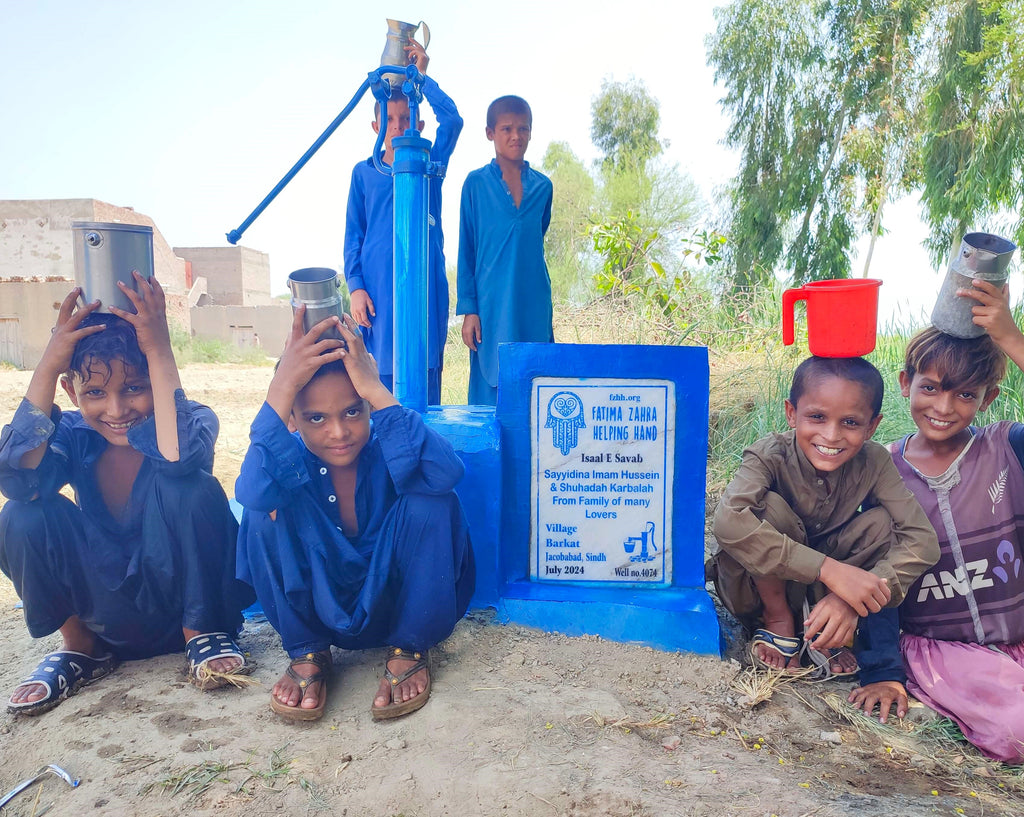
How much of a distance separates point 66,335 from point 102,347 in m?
0.09

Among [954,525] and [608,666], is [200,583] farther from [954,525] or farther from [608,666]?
[954,525]

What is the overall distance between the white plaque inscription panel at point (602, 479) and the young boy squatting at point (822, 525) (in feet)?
0.99

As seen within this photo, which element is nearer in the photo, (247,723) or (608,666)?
(247,723)

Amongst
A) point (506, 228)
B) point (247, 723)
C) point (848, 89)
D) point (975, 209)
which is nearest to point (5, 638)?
point (247, 723)

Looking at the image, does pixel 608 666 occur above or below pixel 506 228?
below

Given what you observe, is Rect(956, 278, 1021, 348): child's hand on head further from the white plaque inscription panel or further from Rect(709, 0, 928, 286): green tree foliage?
Rect(709, 0, 928, 286): green tree foliage

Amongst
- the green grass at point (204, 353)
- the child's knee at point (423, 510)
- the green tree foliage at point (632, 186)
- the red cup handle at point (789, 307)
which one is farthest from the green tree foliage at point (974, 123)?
the green grass at point (204, 353)

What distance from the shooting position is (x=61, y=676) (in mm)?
2068

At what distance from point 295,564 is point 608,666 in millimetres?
980

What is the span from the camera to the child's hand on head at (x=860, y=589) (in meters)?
2.05

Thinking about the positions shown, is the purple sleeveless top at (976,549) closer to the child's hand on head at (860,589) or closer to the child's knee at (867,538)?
the child's knee at (867,538)

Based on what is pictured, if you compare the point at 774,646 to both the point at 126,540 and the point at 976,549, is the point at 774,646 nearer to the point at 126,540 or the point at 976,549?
the point at 976,549

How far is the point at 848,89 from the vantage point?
632 inches

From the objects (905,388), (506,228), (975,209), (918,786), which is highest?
(975,209)
